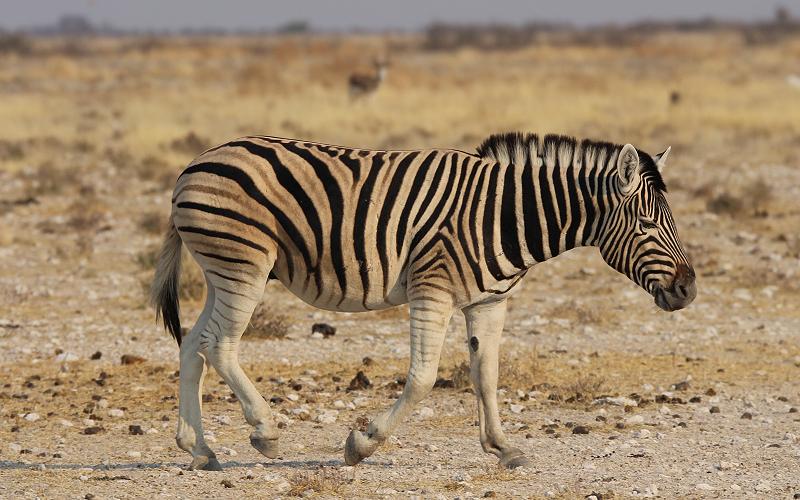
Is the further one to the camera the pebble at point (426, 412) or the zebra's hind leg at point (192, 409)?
the pebble at point (426, 412)

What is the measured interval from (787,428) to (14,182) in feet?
54.6

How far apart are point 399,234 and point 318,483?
4.58ft

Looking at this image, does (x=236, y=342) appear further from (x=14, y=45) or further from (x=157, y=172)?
(x=14, y=45)

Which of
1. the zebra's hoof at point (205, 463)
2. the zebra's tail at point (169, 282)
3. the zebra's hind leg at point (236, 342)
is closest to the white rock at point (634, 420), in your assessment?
the zebra's hind leg at point (236, 342)

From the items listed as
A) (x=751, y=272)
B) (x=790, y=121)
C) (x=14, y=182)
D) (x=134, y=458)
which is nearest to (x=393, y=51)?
(x=790, y=121)

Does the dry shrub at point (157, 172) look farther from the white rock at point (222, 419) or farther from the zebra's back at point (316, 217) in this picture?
the zebra's back at point (316, 217)

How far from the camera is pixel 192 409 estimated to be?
288 inches

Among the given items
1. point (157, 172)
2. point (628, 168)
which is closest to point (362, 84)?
point (157, 172)

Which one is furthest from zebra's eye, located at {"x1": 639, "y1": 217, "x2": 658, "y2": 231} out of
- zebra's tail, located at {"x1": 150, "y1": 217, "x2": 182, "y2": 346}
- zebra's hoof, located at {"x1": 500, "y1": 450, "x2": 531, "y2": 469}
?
zebra's tail, located at {"x1": 150, "y1": 217, "x2": 182, "y2": 346}

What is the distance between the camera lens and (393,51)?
305 feet

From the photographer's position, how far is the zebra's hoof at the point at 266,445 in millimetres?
7141

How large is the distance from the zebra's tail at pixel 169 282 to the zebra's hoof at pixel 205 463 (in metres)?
0.79

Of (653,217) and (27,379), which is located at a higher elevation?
(653,217)

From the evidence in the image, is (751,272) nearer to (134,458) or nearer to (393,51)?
(134,458)
